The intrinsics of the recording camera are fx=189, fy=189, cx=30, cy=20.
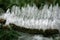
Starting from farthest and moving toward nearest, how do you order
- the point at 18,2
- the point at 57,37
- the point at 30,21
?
the point at 18,2, the point at 30,21, the point at 57,37

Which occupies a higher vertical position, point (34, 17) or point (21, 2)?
point (21, 2)

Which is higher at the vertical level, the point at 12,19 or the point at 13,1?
the point at 13,1

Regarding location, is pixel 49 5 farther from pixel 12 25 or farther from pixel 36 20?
pixel 12 25

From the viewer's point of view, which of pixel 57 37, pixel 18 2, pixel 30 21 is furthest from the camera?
pixel 18 2

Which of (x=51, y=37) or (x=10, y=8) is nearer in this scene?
(x=51, y=37)

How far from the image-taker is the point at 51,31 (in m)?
2.06

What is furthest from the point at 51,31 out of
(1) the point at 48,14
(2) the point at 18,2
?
(2) the point at 18,2

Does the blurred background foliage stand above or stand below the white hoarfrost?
above

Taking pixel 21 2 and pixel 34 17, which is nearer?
pixel 34 17

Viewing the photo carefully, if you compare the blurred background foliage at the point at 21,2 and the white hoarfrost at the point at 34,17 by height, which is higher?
the blurred background foliage at the point at 21,2

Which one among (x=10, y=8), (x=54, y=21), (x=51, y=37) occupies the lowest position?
(x=51, y=37)

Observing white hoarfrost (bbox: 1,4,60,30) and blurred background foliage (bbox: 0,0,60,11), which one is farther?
blurred background foliage (bbox: 0,0,60,11)

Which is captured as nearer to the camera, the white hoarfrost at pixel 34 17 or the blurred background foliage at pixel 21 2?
the white hoarfrost at pixel 34 17

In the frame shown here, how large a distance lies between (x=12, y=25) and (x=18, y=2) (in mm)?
308
